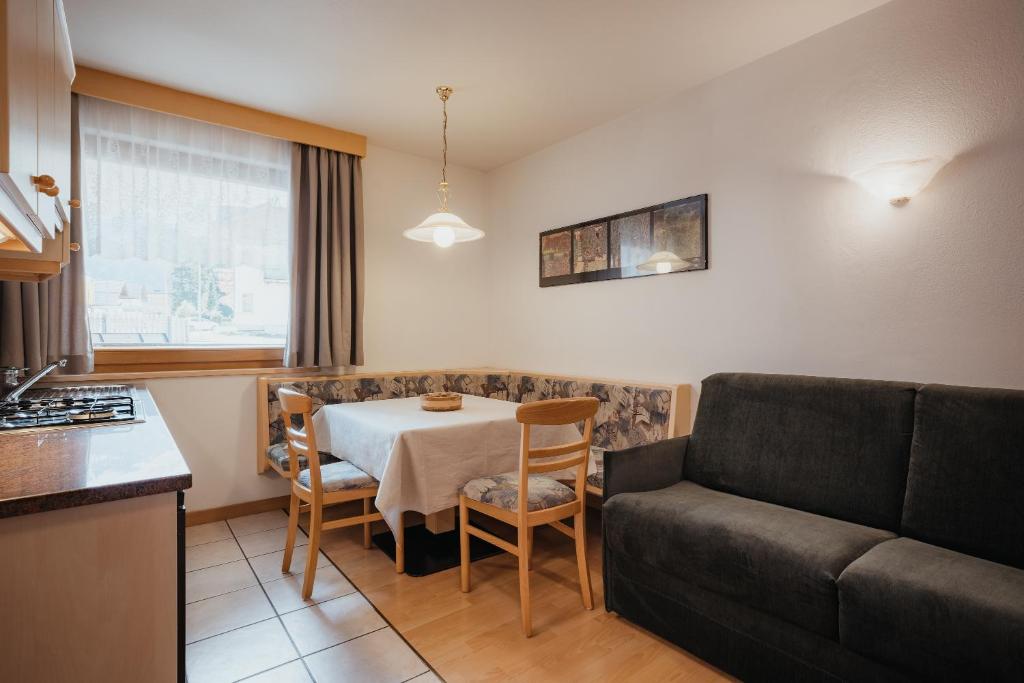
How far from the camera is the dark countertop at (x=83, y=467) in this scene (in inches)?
36.6

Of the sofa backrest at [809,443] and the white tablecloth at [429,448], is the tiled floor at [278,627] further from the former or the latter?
the sofa backrest at [809,443]

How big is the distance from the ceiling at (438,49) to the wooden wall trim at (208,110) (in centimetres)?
6

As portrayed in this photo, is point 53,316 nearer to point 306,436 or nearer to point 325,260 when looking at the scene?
point 325,260

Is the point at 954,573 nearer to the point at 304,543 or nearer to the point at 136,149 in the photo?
the point at 304,543

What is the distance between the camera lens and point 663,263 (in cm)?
312

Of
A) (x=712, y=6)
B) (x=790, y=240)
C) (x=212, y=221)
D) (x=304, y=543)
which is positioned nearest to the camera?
(x=712, y=6)

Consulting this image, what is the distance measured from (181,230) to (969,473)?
3.92 m

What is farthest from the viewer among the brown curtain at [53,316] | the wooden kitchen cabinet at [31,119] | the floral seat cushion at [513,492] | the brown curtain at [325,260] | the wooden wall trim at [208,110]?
the brown curtain at [325,260]

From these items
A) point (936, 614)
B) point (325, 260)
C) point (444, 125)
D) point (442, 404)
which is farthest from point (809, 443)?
point (325, 260)

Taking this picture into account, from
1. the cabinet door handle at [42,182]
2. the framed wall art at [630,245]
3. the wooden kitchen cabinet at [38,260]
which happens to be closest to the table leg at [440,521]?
the framed wall art at [630,245]

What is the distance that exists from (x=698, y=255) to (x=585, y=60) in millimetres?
1180

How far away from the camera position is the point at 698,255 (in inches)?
116

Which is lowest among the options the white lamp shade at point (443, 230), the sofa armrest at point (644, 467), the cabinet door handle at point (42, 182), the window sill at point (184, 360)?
the sofa armrest at point (644, 467)

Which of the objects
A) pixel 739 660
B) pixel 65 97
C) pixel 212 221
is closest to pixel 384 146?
pixel 212 221
